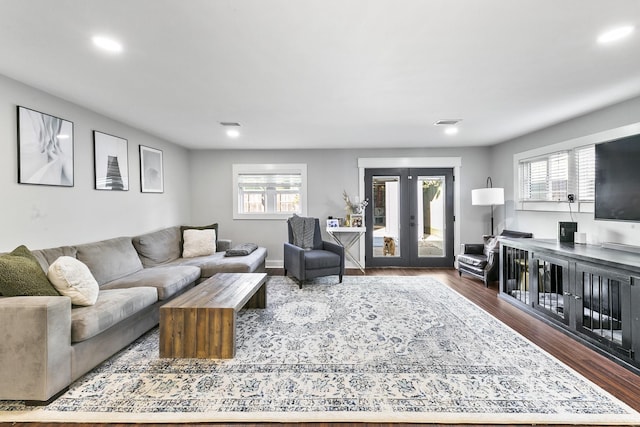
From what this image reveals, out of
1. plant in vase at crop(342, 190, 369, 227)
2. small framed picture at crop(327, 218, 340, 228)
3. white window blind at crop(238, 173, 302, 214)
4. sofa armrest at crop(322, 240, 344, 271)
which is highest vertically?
white window blind at crop(238, 173, 302, 214)

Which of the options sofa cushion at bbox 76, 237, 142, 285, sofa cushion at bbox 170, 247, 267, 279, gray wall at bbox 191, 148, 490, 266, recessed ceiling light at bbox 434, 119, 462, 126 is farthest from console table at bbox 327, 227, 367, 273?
sofa cushion at bbox 76, 237, 142, 285

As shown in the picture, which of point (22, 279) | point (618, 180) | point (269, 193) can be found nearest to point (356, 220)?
point (269, 193)

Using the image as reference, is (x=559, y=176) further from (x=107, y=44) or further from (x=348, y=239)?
(x=107, y=44)

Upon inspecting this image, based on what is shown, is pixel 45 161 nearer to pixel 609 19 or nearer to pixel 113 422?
pixel 113 422

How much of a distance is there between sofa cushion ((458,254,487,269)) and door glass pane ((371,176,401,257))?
1.21 meters

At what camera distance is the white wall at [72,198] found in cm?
248

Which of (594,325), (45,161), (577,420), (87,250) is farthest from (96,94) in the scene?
(594,325)

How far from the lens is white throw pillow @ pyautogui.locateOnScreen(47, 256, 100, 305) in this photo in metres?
2.16

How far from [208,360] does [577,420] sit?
2398 millimetres

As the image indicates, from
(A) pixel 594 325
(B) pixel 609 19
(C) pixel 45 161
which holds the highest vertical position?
(B) pixel 609 19

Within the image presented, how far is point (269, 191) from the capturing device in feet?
19.0

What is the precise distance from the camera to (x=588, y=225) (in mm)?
3494

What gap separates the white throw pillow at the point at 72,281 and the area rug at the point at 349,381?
0.54m

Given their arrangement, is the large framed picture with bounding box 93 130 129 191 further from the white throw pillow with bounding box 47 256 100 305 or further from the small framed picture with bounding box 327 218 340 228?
the small framed picture with bounding box 327 218 340 228
